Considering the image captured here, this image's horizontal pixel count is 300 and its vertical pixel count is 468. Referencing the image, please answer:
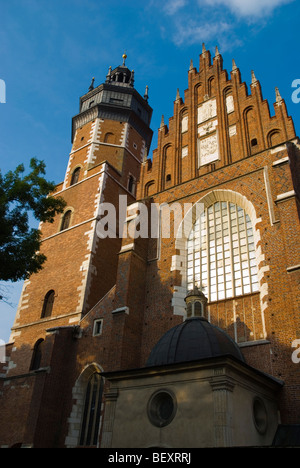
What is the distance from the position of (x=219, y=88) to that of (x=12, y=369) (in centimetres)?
1568

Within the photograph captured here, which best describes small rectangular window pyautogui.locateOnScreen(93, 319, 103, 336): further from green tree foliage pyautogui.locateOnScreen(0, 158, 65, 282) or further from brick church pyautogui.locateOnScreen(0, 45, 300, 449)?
green tree foliage pyautogui.locateOnScreen(0, 158, 65, 282)

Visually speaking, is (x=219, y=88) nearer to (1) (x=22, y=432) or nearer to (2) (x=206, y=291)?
(2) (x=206, y=291)

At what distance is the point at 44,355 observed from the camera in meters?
14.8

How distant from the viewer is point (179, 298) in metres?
14.0

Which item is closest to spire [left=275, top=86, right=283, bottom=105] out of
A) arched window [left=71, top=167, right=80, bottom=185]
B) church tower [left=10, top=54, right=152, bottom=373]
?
church tower [left=10, top=54, right=152, bottom=373]

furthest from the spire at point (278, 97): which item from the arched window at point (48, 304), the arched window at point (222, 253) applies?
the arched window at point (48, 304)

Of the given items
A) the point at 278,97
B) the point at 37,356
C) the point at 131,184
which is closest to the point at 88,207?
the point at 131,184

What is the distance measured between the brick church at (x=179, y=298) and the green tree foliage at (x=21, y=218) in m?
3.66

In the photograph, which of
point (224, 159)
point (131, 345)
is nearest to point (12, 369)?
point (131, 345)

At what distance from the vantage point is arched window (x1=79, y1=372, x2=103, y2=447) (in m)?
13.4

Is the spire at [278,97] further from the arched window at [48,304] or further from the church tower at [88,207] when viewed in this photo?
the arched window at [48,304]

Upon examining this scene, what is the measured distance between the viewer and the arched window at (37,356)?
55.2 ft

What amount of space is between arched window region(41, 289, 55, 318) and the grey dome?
8980 millimetres

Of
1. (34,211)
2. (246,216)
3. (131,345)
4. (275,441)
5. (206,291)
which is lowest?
(275,441)
